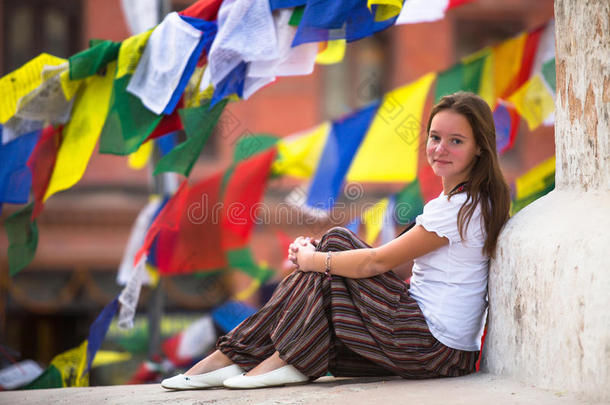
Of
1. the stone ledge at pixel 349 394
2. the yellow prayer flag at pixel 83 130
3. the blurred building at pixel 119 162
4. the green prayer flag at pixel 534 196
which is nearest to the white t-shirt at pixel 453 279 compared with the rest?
the stone ledge at pixel 349 394

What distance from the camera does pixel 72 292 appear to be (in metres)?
8.64

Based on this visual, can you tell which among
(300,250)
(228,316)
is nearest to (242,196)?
(228,316)

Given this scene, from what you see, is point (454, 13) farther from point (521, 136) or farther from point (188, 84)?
point (188, 84)

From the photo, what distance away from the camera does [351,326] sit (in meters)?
2.23

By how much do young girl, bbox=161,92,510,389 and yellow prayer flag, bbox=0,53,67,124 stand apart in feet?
5.49

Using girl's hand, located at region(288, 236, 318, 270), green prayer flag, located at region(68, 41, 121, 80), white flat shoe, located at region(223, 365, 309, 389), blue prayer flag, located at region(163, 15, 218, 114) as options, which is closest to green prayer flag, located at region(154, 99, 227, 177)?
blue prayer flag, located at region(163, 15, 218, 114)

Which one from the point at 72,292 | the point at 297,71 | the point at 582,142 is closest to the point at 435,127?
the point at 582,142

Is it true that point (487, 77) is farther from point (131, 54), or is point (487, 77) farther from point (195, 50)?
point (131, 54)

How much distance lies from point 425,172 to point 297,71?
129cm

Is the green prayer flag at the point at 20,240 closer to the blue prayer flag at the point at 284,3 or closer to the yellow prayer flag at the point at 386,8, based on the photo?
the blue prayer flag at the point at 284,3

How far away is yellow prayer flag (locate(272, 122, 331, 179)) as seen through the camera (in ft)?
14.8

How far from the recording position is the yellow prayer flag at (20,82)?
126 inches

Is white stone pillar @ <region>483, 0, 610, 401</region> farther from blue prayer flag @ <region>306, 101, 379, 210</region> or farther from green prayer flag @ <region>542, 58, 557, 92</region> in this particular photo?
blue prayer flag @ <region>306, 101, 379, 210</region>

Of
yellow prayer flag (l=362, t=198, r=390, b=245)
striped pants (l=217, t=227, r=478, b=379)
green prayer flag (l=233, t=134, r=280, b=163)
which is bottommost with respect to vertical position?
striped pants (l=217, t=227, r=478, b=379)
